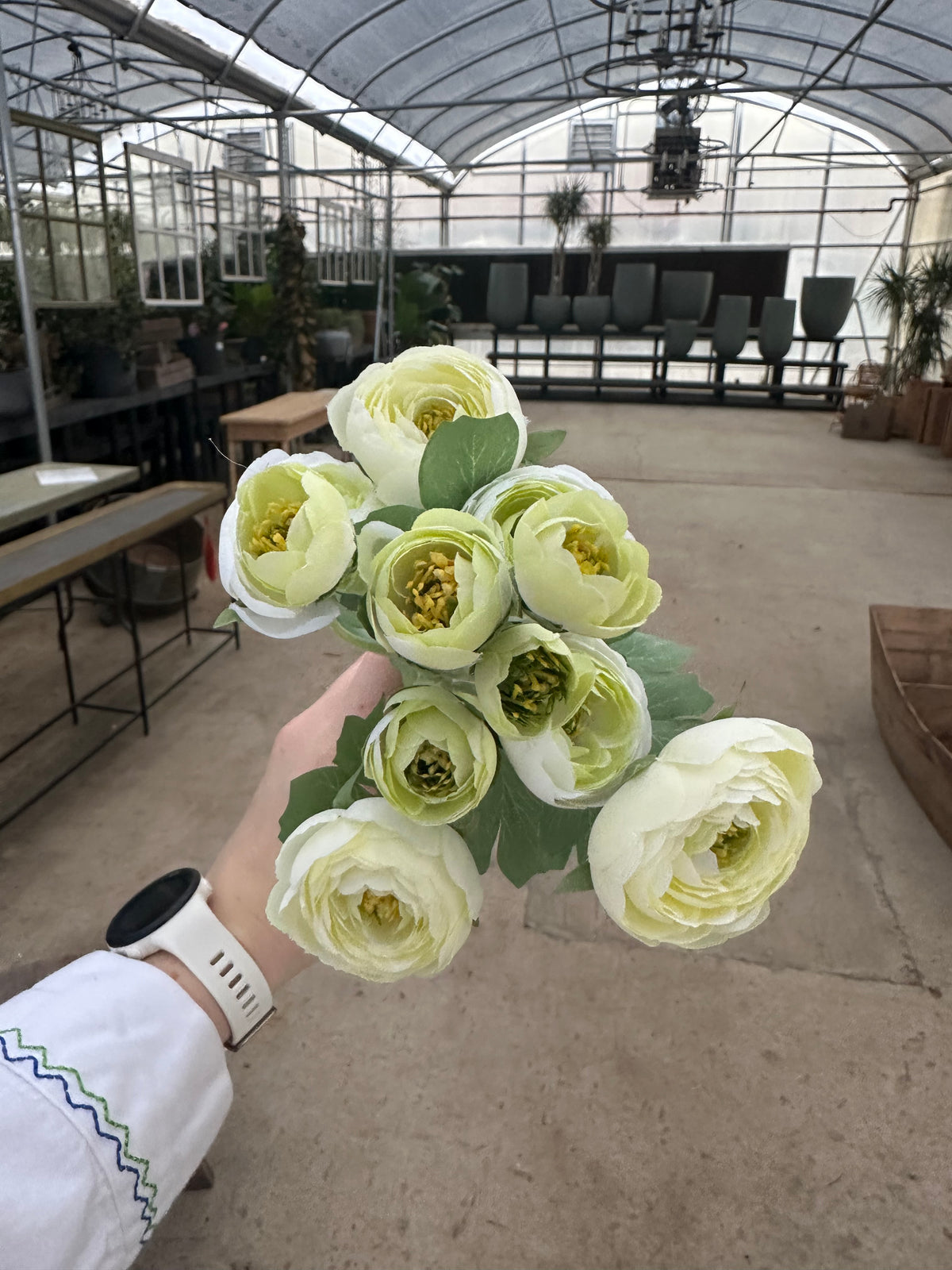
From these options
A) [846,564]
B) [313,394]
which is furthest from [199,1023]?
[313,394]

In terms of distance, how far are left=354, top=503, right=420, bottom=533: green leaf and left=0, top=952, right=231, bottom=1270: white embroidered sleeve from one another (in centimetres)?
40

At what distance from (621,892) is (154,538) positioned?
12.8 feet

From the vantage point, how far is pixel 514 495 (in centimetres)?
46

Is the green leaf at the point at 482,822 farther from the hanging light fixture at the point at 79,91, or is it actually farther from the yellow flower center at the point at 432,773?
the hanging light fixture at the point at 79,91

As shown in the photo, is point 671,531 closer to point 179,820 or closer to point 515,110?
point 179,820

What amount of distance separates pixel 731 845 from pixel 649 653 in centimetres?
15

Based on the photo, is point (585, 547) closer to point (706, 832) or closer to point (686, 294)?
point (706, 832)

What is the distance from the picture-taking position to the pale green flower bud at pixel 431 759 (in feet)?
1.42

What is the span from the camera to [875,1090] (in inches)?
65.4

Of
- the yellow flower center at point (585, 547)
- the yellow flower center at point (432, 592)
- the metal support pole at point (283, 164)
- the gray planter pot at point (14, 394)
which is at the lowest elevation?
the gray planter pot at point (14, 394)

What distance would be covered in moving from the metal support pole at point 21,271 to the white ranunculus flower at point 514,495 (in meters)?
3.66

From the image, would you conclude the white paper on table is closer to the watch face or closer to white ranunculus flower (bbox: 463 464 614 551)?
the watch face

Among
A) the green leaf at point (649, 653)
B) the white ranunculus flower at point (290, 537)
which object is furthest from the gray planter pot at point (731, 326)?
the white ranunculus flower at point (290, 537)

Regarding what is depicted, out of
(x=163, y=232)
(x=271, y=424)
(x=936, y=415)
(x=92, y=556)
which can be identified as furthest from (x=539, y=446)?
(x=936, y=415)
